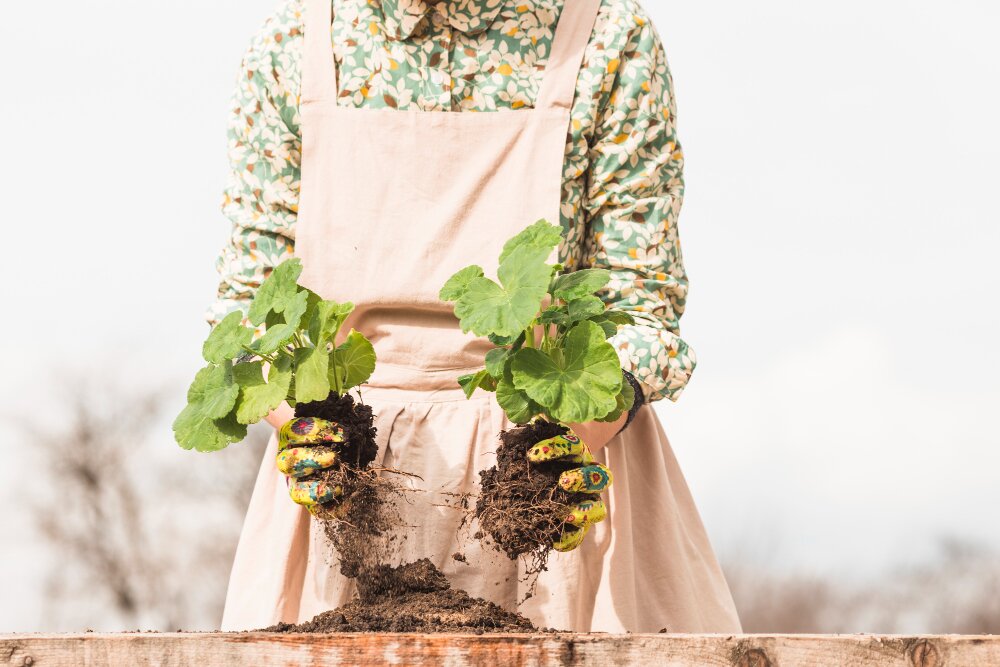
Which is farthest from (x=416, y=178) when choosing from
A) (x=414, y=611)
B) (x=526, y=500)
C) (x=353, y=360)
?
(x=414, y=611)

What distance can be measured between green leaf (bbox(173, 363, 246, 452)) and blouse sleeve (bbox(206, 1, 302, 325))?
14.8 inches

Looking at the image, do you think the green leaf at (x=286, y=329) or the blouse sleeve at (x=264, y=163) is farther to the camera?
the blouse sleeve at (x=264, y=163)

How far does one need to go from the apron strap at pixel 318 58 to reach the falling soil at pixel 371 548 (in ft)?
1.82

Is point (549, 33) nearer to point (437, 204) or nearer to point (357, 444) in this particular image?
point (437, 204)

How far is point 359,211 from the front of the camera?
201cm

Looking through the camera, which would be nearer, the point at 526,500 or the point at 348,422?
the point at 526,500

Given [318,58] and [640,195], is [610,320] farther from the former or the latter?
[318,58]

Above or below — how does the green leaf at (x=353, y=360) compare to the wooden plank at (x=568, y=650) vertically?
above

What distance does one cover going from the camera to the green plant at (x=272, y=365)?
1.62 m

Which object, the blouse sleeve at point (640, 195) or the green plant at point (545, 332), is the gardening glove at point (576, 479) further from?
the blouse sleeve at point (640, 195)

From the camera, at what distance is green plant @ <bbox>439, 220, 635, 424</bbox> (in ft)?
5.09

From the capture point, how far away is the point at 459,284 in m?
1.65

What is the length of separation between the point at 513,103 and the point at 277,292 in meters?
0.57

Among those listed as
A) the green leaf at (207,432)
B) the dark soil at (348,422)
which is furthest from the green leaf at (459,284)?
the green leaf at (207,432)
